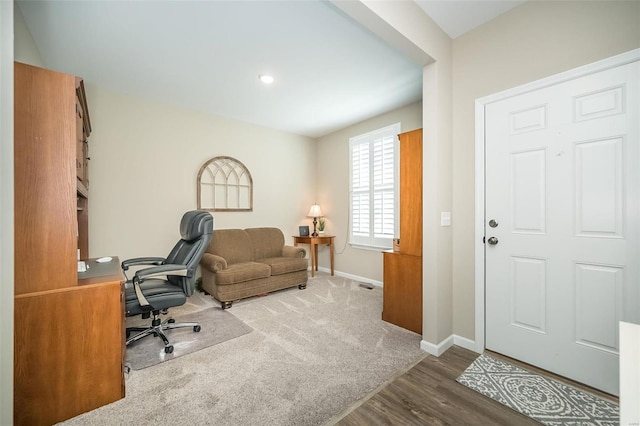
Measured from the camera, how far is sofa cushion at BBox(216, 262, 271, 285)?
10.4ft

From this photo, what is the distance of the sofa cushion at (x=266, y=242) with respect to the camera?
13.6 feet

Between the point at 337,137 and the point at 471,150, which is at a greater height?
the point at 337,137

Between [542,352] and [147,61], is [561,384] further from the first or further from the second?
[147,61]

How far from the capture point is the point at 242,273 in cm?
331

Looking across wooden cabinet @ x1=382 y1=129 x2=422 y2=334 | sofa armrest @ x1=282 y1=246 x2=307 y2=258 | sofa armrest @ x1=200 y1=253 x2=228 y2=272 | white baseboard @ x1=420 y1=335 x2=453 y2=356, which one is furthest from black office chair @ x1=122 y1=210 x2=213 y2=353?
white baseboard @ x1=420 y1=335 x2=453 y2=356

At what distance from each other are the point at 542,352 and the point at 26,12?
460 centimetres

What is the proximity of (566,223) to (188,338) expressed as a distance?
10.5 ft

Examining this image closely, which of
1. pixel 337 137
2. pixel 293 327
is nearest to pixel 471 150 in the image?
pixel 293 327

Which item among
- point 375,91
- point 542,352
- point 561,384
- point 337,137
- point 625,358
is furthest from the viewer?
point 337,137

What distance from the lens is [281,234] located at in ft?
14.9

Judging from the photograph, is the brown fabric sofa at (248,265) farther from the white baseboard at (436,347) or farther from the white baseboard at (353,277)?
the white baseboard at (436,347)

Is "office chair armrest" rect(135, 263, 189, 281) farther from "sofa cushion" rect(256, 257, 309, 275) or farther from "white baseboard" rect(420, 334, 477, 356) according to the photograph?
"white baseboard" rect(420, 334, 477, 356)

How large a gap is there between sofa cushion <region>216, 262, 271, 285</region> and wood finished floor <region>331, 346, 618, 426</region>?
214 centimetres

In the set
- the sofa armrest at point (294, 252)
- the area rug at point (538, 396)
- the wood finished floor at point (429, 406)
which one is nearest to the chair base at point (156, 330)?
the wood finished floor at point (429, 406)
